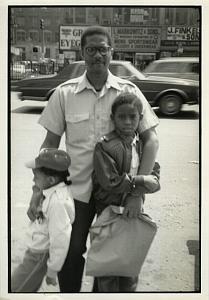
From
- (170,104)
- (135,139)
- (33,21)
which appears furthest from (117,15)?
(135,139)

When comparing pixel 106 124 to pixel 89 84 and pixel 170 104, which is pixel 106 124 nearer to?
pixel 89 84

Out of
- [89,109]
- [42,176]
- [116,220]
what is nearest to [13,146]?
[42,176]

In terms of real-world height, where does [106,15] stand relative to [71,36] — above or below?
above

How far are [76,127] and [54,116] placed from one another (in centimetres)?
15

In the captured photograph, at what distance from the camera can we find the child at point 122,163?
279cm

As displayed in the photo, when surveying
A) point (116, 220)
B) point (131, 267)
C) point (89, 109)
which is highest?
point (89, 109)

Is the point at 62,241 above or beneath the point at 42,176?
beneath

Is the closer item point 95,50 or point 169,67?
point 95,50

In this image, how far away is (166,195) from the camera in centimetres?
293

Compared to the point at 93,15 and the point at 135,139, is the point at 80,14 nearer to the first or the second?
the point at 93,15

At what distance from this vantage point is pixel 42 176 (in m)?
2.87

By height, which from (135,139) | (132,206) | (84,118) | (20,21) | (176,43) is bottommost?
(132,206)
